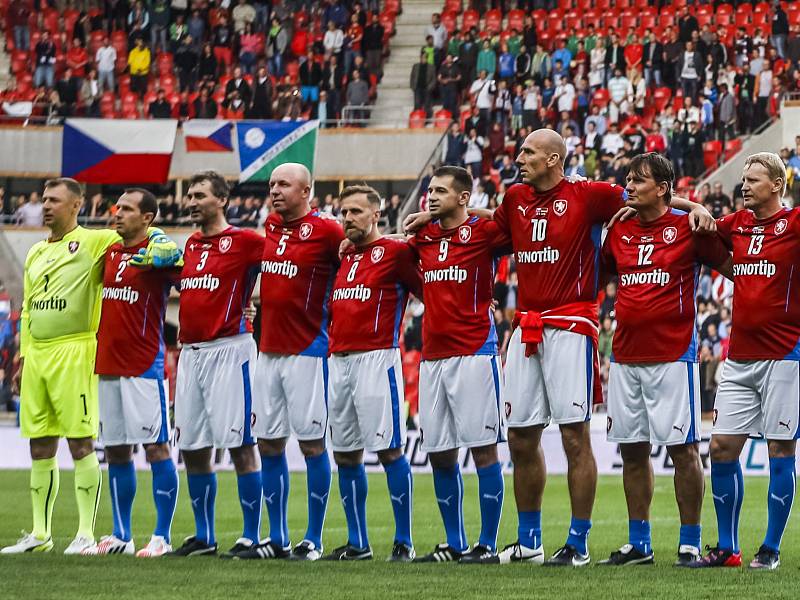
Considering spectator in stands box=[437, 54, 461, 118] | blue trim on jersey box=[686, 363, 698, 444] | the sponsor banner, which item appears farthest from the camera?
spectator in stands box=[437, 54, 461, 118]

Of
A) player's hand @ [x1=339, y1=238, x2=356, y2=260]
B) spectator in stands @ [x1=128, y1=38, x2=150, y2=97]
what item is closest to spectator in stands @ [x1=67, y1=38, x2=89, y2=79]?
spectator in stands @ [x1=128, y1=38, x2=150, y2=97]

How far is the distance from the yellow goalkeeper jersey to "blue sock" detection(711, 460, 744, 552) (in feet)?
14.6

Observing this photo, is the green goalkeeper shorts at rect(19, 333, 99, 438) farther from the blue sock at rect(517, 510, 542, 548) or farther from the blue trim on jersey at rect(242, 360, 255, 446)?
the blue sock at rect(517, 510, 542, 548)

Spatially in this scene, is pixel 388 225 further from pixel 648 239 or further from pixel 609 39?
pixel 648 239

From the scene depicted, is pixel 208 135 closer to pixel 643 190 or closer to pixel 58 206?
pixel 58 206

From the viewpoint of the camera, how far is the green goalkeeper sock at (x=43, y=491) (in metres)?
9.87

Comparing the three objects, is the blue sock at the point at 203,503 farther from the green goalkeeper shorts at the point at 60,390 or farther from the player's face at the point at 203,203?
the player's face at the point at 203,203

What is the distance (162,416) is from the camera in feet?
31.9

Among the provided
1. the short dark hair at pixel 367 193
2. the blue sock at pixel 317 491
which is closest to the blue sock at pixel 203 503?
the blue sock at pixel 317 491

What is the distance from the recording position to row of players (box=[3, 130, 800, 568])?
27.3 feet

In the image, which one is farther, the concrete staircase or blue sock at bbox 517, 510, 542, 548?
the concrete staircase

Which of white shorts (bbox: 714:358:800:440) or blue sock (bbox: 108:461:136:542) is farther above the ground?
white shorts (bbox: 714:358:800:440)

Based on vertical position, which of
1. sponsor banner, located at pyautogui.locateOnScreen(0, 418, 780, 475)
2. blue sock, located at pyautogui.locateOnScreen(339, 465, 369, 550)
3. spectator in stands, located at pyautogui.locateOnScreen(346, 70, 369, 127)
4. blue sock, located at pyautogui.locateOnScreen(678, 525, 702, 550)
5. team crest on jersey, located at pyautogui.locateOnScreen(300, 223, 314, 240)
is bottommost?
sponsor banner, located at pyautogui.locateOnScreen(0, 418, 780, 475)

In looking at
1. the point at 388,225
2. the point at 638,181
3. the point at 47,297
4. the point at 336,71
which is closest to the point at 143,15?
the point at 336,71
